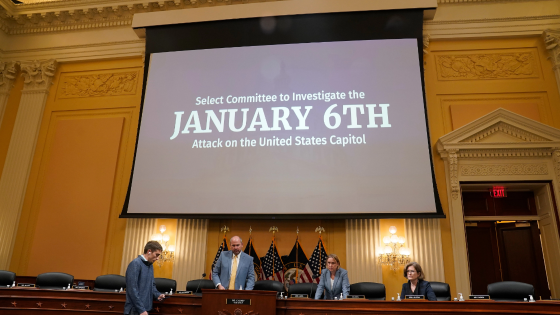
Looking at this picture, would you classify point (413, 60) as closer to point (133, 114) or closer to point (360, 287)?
point (360, 287)

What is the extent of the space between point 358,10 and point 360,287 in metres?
4.77

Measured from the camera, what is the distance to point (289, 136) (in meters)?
6.37

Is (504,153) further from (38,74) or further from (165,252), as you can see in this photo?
(38,74)

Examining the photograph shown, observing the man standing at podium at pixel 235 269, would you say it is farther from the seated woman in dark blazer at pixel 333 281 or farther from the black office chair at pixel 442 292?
the black office chair at pixel 442 292

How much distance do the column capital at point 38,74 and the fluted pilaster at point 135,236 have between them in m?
3.78

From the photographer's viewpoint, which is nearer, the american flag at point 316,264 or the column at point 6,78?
the american flag at point 316,264

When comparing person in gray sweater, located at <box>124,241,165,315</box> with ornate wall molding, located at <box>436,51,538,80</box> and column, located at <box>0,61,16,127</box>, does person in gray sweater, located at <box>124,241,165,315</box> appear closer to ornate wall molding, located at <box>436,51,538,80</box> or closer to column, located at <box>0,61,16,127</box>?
ornate wall molding, located at <box>436,51,538,80</box>

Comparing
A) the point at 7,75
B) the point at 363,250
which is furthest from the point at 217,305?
the point at 7,75

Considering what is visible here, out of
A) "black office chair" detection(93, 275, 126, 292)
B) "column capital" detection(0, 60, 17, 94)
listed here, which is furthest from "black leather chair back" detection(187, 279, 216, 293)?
"column capital" detection(0, 60, 17, 94)

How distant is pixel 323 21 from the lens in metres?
Result: 7.04

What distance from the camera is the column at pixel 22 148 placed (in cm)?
730

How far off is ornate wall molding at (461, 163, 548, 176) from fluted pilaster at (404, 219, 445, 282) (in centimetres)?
106

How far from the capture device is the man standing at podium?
452 centimetres

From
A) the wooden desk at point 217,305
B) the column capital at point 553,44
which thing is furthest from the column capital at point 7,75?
the column capital at point 553,44
